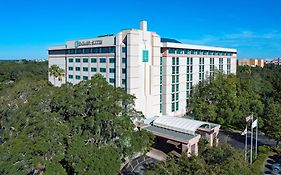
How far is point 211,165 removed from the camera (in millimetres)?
18797

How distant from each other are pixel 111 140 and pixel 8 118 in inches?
382

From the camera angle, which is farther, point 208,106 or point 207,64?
point 207,64

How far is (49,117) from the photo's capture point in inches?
884

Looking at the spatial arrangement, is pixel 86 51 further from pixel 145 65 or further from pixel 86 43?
Answer: pixel 145 65

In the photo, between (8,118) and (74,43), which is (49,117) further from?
(74,43)

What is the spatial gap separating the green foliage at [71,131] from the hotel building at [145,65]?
1689cm

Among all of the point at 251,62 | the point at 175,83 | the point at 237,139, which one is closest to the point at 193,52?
the point at 175,83

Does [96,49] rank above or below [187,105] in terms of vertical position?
above

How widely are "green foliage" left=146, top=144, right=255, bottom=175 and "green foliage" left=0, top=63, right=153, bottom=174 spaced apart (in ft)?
18.5

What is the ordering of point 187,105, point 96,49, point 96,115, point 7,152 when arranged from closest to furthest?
point 7,152 < point 96,115 < point 96,49 < point 187,105

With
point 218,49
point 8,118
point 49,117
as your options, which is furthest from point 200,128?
point 218,49

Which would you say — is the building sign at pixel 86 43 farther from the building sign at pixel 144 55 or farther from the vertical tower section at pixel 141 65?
the building sign at pixel 144 55

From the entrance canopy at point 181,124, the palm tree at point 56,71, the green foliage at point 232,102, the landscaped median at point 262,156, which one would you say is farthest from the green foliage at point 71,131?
the palm tree at point 56,71

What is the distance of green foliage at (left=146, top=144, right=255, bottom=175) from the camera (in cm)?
1723
